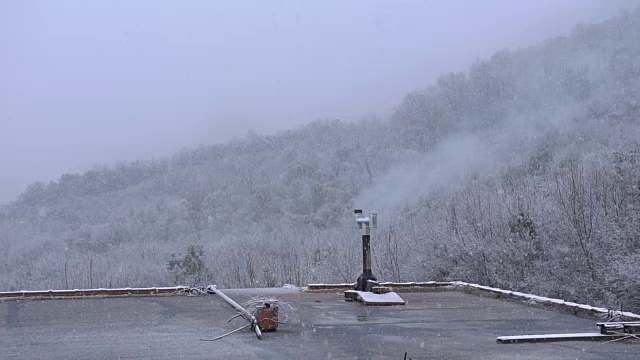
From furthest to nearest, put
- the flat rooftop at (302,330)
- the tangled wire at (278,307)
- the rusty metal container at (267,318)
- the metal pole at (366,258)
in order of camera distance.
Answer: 1. the metal pole at (366,258)
2. the tangled wire at (278,307)
3. the rusty metal container at (267,318)
4. the flat rooftop at (302,330)

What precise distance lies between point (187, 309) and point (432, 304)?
458cm

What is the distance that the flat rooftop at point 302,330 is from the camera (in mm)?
7957

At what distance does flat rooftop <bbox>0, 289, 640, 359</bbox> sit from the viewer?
7.96 meters

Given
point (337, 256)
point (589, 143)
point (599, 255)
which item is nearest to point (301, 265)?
point (337, 256)

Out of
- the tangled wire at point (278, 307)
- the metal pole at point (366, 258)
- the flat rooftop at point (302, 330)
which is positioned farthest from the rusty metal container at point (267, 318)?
the metal pole at point (366, 258)

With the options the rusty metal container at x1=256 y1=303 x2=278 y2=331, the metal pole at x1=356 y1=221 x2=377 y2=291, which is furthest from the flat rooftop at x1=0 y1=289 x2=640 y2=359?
the metal pole at x1=356 y1=221 x2=377 y2=291

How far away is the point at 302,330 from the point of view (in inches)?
387

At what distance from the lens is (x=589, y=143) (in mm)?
86062

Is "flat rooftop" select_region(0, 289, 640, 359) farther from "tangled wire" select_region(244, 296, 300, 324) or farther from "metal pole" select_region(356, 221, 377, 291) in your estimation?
"metal pole" select_region(356, 221, 377, 291)

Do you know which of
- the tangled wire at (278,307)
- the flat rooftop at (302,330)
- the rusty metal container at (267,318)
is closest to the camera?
the flat rooftop at (302,330)

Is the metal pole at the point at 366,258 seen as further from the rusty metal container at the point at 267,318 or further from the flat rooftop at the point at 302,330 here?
the rusty metal container at the point at 267,318

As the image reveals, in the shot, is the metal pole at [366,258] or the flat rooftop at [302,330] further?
the metal pole at [366,258]

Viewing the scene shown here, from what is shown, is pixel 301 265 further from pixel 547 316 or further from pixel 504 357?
pixel 504 357

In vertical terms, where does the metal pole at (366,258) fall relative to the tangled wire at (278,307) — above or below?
above
